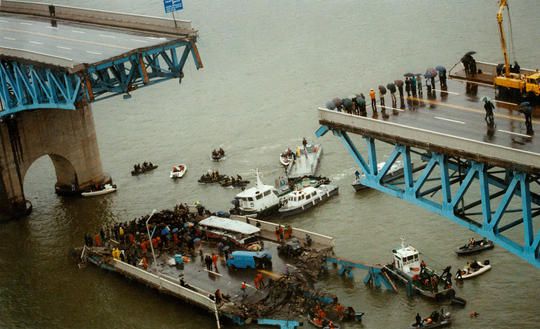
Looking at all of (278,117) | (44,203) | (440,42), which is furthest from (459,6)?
(44,203)

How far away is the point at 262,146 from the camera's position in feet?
330

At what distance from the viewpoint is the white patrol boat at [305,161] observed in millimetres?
89875

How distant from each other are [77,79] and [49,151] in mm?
18598

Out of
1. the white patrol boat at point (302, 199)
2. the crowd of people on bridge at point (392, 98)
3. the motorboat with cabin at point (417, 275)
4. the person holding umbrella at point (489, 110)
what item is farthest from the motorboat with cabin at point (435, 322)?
the white patrol boat at point (302, 199)

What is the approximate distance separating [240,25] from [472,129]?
107777 millimetres

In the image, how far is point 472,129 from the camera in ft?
177

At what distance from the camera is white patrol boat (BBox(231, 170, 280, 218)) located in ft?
A: 266

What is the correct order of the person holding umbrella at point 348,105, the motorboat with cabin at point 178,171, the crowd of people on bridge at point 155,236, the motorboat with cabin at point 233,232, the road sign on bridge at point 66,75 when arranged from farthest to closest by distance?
1. the motorboat with cabin at point 178,171
2. the road sign on bridge at point 66,75
3. the crowd of people on bridge at point 155,236
4. the motorboat with cabin at point 233,232
5. the person holding umbrella at point 348,105

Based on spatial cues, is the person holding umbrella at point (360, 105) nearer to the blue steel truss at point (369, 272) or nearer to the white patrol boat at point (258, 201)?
the blue steel truss at point (369, 272)

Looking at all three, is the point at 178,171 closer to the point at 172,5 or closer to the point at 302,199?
the point at 302,199

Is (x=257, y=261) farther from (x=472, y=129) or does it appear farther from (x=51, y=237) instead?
(x=51, y=237)

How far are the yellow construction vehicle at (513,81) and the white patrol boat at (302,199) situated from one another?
26.8m

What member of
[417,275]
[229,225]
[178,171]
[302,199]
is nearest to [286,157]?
[178,171]

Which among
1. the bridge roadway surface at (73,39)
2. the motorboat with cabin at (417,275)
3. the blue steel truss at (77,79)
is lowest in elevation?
the motorboat with cabin at (417,275)
